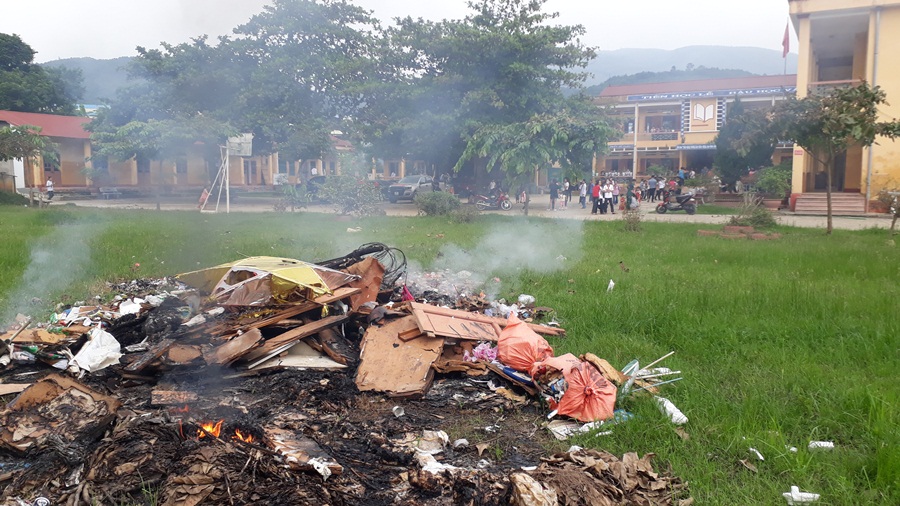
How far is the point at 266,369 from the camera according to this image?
4.38 m

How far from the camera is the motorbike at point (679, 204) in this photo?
816 inches

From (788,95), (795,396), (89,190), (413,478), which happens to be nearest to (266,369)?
(413,478)

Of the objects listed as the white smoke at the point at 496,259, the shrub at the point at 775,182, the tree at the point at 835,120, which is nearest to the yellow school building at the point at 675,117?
the shrub at the point at 775,182

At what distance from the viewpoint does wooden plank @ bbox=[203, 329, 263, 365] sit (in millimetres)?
4289

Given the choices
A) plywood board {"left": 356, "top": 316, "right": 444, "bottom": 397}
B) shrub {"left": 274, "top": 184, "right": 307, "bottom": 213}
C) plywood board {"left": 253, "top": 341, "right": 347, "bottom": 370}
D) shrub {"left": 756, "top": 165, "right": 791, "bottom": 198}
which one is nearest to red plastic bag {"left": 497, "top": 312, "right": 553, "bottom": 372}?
plywood board {"left": 356, "top": 316, "right": 444, "bottom": 397}

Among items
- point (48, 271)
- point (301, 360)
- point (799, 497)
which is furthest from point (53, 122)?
point (799, 497)

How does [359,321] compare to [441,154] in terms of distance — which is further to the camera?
[441,154]

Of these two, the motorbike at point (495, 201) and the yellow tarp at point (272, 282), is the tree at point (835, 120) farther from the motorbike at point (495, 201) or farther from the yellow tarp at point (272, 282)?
the motorbike at point (495, 201)

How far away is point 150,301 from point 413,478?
164 inches

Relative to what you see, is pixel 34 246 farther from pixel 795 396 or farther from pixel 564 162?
pixel 564 162

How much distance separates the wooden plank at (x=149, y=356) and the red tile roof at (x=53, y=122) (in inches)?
976

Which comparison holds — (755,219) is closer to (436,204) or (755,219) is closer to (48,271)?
(436,204)

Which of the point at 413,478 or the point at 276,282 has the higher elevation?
the point at 276,282

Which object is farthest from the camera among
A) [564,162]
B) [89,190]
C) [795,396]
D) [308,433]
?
[89,190]
